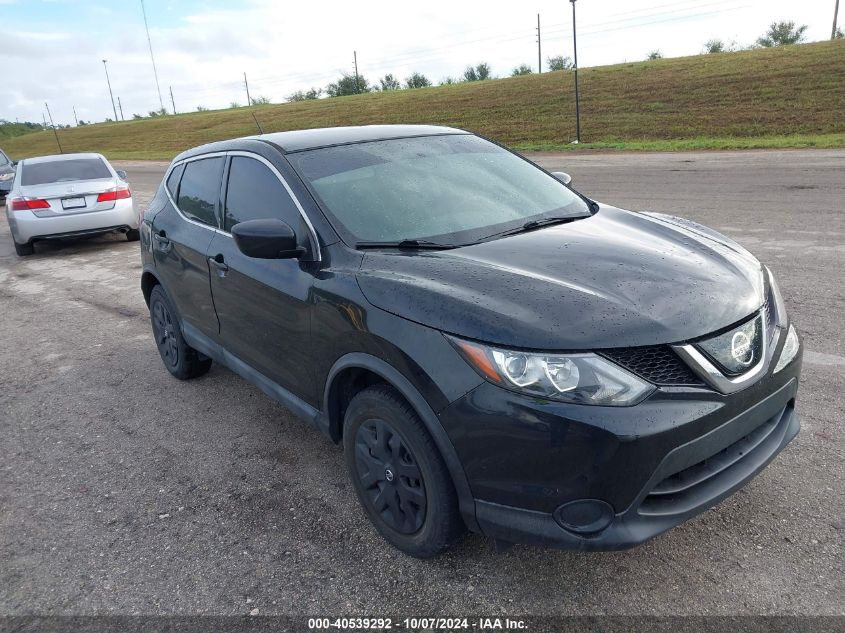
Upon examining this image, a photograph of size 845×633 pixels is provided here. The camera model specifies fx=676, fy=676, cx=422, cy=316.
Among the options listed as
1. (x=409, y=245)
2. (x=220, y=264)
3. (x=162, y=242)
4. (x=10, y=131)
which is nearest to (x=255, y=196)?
(x=220, y=264)

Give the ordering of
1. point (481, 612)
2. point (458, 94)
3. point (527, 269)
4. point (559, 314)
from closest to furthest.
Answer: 1. point (559, 314)
2. point (481, 612)
3. point (527, 269)
4. point (458, 94)

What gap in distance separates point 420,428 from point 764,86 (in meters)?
35.6

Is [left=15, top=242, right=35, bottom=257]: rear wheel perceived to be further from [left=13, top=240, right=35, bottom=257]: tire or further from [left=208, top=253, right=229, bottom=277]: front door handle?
[left=208, top=253, right=229, bottom=277]: front door handle

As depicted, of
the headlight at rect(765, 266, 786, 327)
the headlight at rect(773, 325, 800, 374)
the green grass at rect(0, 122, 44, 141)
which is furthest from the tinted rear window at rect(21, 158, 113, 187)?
the green grass at rect(0, 122, 44, 141)

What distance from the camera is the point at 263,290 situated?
139 inches

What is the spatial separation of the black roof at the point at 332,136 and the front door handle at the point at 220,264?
68cm

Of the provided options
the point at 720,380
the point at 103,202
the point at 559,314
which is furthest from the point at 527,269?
the point at 103,202

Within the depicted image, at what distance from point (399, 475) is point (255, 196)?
1848 millimetres

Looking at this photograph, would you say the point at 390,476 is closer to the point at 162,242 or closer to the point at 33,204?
the point at 162,242

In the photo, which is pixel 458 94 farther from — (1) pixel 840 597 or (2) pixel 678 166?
(1) pixel 840 597

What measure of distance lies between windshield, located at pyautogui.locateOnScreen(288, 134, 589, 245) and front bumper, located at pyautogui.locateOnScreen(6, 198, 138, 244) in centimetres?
865

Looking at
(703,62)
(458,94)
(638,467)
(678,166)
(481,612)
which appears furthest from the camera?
(458,94)

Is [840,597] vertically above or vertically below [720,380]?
below

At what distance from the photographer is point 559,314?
238cm
